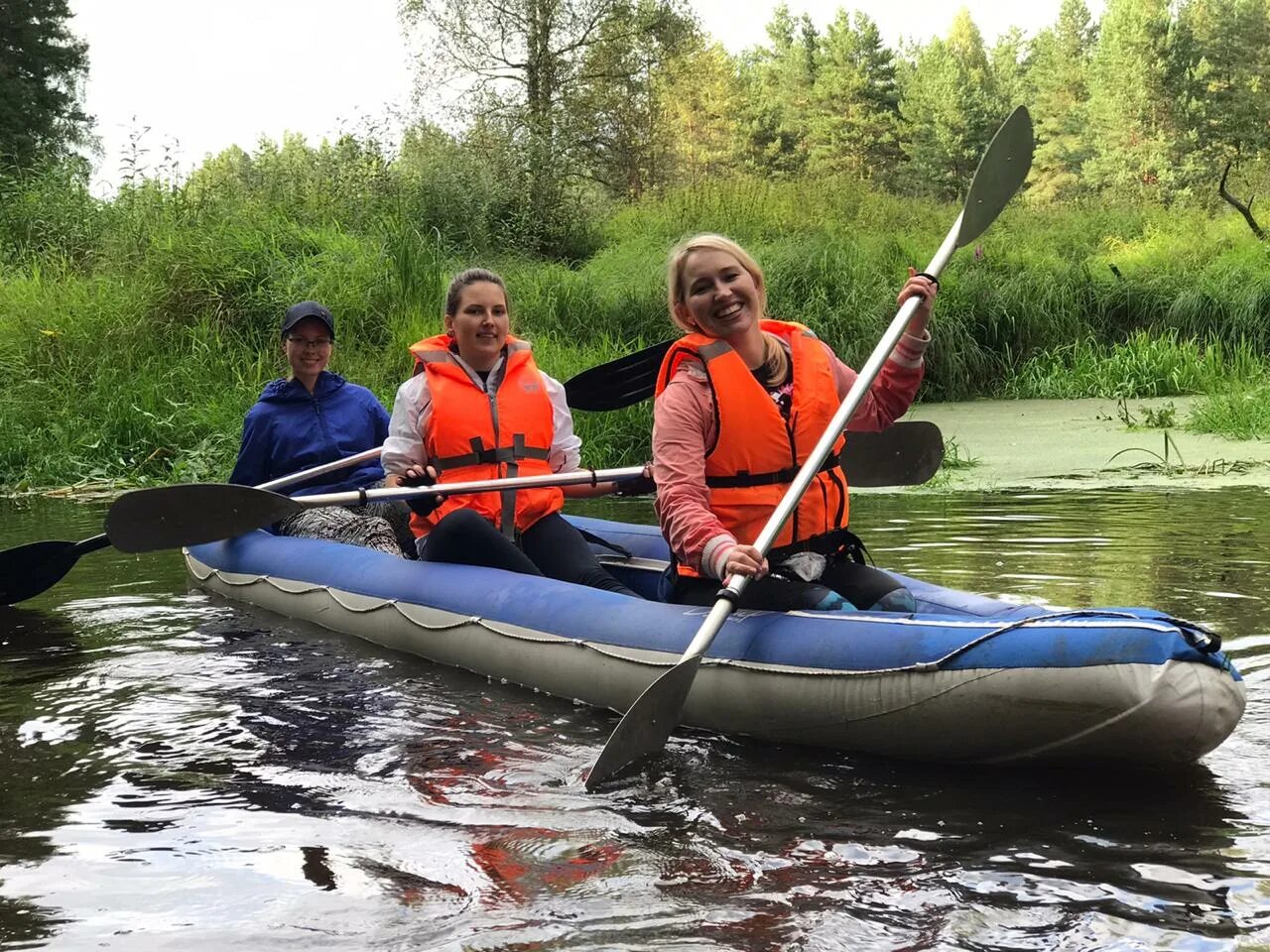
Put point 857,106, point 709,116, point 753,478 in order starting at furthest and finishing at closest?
point 857,106 → point 709,116 → point 753,478

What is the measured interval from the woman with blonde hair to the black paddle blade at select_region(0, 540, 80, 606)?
2577 mm

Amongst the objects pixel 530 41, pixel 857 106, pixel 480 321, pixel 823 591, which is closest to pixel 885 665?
pixel 823 591

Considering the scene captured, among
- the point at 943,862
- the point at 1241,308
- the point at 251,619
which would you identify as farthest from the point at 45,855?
the point at 1241,308

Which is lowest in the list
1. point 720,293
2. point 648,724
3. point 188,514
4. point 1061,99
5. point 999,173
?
point 648,724

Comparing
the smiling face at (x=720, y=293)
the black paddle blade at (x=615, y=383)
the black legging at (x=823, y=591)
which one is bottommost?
the black legging at (x=823, y=591)

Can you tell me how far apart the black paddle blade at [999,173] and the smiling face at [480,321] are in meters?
1.32

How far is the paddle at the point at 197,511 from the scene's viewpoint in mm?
4020

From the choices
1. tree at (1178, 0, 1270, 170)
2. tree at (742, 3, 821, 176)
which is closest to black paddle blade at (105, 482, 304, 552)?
tree at (1178, 0, 1270, 170)

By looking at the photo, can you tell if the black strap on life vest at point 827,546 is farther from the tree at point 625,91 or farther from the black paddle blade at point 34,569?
the tree at point 625,91

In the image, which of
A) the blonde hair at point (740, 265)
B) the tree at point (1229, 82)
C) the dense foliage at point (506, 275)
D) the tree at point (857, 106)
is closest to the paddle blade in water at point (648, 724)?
the blonde hair at point (740, 265)

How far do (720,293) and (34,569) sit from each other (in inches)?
114

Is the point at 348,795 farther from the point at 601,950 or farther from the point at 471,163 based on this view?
the point at 471,163

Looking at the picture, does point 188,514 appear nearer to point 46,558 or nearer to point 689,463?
point 46,558

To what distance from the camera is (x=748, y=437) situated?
9.69 ft
